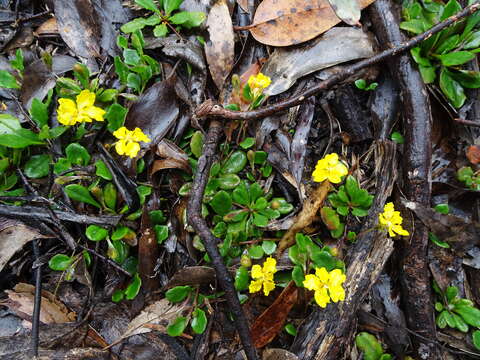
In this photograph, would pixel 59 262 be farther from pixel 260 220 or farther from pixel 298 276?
pixel 298 276

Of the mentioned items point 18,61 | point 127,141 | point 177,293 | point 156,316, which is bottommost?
point 156,316

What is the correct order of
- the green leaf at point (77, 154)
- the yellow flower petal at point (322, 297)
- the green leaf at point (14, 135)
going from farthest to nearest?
the green leaf at point (77, 154) < the green leaf at point (14, 135) < the yellow flower petal at point (322, 297)

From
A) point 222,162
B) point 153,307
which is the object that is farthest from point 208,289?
point 222,162

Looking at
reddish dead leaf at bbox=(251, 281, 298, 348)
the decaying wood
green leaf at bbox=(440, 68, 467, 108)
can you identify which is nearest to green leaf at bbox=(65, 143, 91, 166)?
reddish dead leaf at bbox=(251, 281, 298, 348)

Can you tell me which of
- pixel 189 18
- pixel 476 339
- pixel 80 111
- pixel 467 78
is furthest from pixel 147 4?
pixel 476 339

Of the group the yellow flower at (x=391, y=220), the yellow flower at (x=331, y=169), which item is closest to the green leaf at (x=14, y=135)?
the yellow flower at (x=331, y=169)

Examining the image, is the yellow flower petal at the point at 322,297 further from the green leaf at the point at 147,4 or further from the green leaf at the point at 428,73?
the green leaf at the point at 147,4
